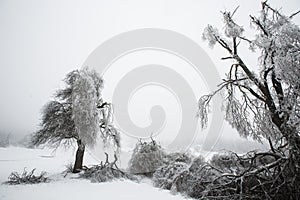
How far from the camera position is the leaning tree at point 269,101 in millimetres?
4277

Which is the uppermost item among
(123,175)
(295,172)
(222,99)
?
(222,99)

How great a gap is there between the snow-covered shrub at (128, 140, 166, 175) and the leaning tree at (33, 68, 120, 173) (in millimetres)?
2788

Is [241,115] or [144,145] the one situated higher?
[241,115]

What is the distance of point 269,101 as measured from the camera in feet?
17.8

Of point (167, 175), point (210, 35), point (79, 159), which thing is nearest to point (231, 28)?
point (210, 35)

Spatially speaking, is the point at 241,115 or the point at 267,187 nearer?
the point at 267,187

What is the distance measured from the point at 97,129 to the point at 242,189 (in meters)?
7.59

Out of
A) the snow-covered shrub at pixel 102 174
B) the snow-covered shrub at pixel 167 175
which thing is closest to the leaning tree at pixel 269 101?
the snow-covered shrub at pixel 167 175

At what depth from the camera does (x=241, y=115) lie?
21.2 feet

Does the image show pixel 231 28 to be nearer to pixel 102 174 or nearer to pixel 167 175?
pixel 167 175

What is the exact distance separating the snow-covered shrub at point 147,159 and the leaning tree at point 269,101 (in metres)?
7.24

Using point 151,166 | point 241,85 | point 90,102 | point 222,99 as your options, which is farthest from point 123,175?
point 241,85

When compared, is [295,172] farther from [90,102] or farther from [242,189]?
[90,102]

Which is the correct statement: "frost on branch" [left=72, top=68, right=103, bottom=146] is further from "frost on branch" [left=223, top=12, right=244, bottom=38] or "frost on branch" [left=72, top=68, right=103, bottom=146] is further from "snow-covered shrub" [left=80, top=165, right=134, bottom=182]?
"frost on branch" [left=223, top=12, right=244, bottom=38]
